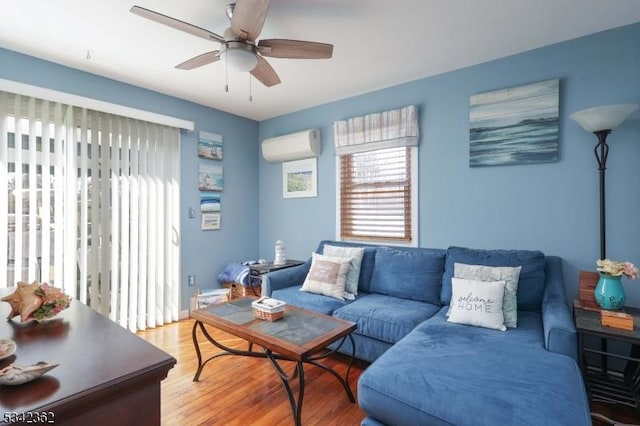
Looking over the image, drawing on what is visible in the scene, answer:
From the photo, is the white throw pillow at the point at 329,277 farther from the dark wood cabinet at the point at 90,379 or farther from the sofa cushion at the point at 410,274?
the dark wood cabinet at the point at 90,379

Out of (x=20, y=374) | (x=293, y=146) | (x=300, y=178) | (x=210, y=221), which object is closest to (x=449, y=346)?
(x=20, y=374)

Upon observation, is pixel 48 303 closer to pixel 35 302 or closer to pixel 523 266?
pixel 35 302

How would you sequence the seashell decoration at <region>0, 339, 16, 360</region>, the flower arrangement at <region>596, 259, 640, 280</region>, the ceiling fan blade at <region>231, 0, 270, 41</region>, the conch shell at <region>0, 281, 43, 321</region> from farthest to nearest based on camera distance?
the flower arrangement at <region>596, 259, 640, 280</region>, the ceiling fan blade at <region>231, 0, 270, 41</region>, the conch shell at <region>0, 281, 43, 321</region>, the seashell decoration at <region>0, 339, 16, 360</region>

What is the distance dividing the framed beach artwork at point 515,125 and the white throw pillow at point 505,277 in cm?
90

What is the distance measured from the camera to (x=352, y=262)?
2.91 m

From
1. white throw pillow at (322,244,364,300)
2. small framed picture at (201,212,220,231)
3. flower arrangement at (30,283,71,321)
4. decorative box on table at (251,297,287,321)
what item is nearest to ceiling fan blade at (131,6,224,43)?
flower arrangement at (30,283,71,321)

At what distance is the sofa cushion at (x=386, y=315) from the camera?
7.20ft

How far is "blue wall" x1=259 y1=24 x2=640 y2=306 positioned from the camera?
2162mm

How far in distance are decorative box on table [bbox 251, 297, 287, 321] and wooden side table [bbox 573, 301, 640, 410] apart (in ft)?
5.65

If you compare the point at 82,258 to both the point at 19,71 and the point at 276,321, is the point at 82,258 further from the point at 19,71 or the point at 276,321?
the point at 276,321

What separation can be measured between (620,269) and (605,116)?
0.94 m

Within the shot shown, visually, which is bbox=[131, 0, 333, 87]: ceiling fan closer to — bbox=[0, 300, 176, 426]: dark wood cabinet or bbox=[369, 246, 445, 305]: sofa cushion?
bbox=[0, 300, 176, 426]: dark wood cabinet

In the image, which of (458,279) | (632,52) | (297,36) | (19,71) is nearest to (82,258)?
(19,71)

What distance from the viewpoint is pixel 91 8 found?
6.42 ft
